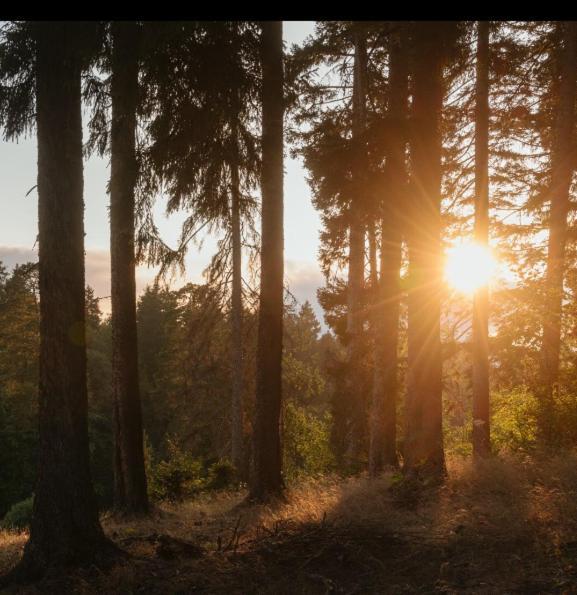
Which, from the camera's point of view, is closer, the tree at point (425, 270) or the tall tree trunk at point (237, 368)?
the tree at point (425, 270)

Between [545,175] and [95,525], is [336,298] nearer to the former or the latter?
[545,175]

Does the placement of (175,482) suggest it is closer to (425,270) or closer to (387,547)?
(425,270)

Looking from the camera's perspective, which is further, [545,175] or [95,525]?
[545,175]

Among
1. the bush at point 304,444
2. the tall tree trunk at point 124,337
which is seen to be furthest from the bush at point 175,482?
the bush at point 304,444

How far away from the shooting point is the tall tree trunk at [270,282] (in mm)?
9422

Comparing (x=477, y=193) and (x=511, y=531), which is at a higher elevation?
(x=477, y=193)

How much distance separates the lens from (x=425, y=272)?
30.7 feet

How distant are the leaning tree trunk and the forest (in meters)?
0.02

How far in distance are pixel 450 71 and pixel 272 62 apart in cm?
467

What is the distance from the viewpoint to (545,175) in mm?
15469

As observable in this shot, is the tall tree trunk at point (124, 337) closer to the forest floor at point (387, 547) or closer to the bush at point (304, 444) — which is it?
the forest floor at point (387, 547)

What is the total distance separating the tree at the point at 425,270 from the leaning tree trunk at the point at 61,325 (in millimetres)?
5270

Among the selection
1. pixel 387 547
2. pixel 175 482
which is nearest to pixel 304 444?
pixel 175 482
